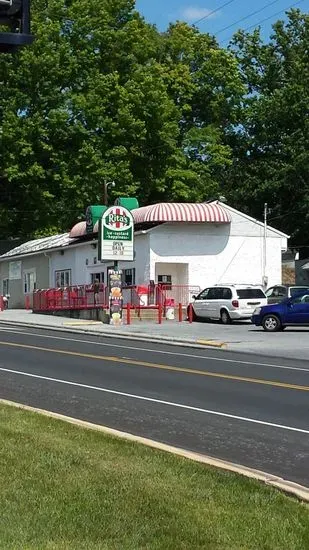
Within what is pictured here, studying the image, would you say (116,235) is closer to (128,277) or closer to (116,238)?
(116,238)

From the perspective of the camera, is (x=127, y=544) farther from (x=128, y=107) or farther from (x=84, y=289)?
(x=128, y=107)

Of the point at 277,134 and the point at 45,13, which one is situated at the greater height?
the point at 45,13

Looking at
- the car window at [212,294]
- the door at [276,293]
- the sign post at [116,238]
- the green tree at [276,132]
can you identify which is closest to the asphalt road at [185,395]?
the sign post at [116,238]

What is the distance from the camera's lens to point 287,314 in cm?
→ 2861

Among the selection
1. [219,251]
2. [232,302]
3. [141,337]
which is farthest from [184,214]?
[141,337]

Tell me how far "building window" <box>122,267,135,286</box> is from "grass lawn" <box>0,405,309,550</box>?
3325 centimetres

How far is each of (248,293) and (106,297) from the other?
22.3 ft

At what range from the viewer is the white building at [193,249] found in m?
39.8

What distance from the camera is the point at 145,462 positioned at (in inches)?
283

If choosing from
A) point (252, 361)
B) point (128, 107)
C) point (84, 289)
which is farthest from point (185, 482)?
point (128, 107)

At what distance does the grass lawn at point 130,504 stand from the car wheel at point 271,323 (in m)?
21.4

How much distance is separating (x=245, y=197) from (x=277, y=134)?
19.0ft

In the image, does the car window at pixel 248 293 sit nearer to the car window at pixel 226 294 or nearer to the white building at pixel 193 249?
the car window at pixel 226 294

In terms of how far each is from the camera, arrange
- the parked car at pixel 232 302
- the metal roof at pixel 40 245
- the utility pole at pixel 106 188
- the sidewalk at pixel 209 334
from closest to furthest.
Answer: the sidewalk at pixel 209 334, the parked car at pixel 232 302, the metal roof at pixel 40 245, the utility pole at pixel 106 188
